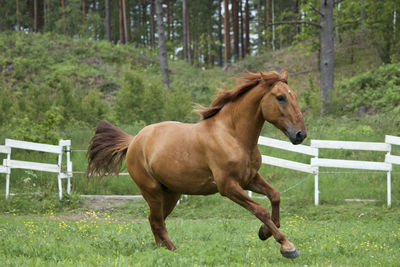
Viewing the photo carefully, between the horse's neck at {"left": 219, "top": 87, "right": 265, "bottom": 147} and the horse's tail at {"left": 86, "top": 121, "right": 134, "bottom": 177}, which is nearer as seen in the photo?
the horse's neck at {"left": 219, "top": 87, "right": 265, "bottom": 147}

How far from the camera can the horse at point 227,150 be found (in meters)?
5.05

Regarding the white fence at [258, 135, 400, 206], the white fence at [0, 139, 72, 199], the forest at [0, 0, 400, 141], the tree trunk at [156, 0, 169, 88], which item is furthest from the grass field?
the tree trunk at [156, 0, 169, 88]

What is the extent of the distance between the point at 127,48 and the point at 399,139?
24332 mm

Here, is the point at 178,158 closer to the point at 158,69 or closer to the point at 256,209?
the point at 256,209

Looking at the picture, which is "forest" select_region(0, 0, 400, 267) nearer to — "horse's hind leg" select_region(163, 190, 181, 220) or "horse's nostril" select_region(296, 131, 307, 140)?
"horse's hind leg" select_region(163, 190, 181, 220)

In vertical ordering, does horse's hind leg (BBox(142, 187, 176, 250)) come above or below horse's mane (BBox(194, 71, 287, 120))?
below

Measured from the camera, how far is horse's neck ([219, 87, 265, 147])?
17.4ft

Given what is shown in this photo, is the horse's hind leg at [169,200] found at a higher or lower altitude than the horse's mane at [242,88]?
lower

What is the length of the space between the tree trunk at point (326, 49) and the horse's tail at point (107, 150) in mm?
10854

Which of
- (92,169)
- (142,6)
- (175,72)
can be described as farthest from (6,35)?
(92,169)

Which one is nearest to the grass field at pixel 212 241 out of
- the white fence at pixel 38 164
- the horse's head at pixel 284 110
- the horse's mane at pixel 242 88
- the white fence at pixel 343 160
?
the white fence at pixel 343 160

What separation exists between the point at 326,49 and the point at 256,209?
13.2m

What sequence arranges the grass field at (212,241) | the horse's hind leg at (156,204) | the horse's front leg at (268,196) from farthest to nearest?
the horse's hind leg at (156,204) < the horse's front leg at (268,196) < the grass field at (212,241)

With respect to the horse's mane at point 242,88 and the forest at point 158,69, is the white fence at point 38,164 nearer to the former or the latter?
the forest at point 158,69
